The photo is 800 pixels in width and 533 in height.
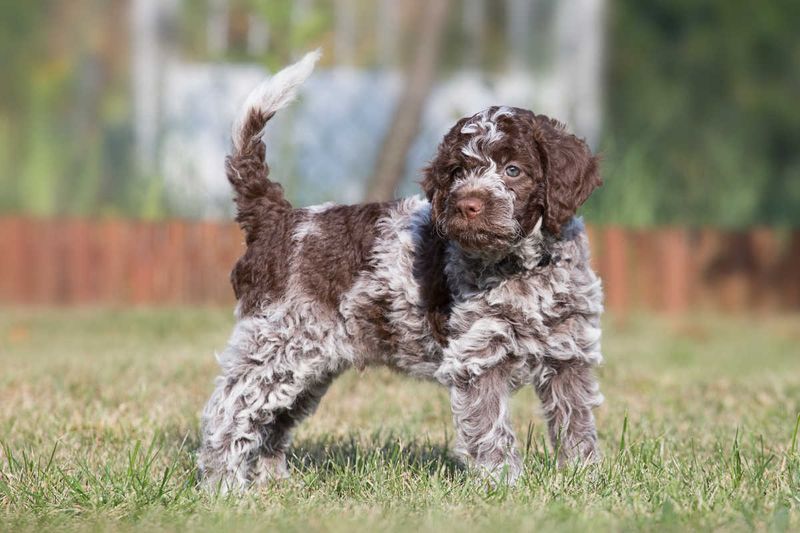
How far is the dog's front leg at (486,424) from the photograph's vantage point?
180 inches

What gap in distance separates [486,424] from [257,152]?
1.74 m

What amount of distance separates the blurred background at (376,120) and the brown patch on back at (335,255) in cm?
726

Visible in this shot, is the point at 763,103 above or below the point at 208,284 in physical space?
above

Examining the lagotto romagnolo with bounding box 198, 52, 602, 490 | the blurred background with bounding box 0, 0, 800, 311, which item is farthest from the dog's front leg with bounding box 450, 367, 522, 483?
the blurred background with bounding box 0, 0, 800, 311

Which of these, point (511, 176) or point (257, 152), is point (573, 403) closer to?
point (511, 176)

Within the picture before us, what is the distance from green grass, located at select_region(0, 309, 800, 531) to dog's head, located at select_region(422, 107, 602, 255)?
38.9 inches

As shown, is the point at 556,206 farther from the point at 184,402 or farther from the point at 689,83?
the point at 689,83

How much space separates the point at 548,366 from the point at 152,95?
10763 millimetres

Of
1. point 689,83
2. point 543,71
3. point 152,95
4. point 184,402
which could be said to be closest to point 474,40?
A: point 543,71

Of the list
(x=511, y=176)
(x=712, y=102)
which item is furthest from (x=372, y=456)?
(x=712, y=102)

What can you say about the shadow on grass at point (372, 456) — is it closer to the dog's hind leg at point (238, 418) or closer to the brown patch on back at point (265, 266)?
the dog's hind leg at point (238, 418)

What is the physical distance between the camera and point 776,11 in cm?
1562

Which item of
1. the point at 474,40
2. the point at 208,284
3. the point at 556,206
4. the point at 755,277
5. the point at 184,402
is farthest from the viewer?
the point at 474,40

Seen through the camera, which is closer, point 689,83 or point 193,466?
point 193,466
